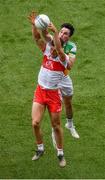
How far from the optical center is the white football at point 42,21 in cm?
1139

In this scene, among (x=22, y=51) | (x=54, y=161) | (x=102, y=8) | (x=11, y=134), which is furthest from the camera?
(x=102, y=8)

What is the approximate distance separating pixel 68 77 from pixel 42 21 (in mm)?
2029

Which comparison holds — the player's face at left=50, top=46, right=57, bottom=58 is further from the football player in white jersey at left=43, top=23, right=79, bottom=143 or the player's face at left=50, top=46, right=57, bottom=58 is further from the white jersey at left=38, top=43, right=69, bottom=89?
the football player in white jersey at left=43, top=23, right=79, bottom=143

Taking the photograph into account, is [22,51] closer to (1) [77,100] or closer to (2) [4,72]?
(2) [4,72]

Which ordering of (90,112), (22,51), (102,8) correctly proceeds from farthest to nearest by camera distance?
(102,8) < (22,51) < (90,112)

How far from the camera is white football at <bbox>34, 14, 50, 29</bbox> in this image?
11393 mm

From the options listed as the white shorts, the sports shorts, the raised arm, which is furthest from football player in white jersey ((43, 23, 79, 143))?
the sports shorts

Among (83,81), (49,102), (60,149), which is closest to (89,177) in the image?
(60,149)

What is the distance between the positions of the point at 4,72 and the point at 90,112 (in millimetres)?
2975

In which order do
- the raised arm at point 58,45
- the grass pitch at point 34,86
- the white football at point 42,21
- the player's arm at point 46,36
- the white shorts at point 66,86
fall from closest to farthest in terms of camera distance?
the raised arm at point 58,45
the white football at point 42,21
the player's arm at point 46,36
the grass pitch at point 34,86
the white shorts at point 66,86

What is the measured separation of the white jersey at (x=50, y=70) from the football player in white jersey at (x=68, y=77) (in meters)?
0.22

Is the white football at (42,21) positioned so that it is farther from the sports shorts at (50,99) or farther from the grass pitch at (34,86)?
the grass pitch at (34,86)

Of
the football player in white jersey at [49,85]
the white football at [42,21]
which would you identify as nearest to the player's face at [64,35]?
the football player in white jersey at [49,85]

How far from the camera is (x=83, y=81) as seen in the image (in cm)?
1603
